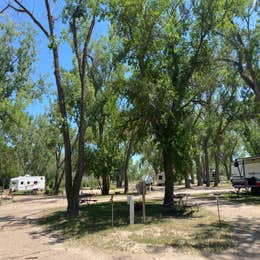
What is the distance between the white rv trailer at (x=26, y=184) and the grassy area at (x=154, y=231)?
3328 cm

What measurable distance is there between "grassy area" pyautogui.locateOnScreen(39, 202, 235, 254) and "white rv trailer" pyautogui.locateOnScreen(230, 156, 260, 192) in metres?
9.86

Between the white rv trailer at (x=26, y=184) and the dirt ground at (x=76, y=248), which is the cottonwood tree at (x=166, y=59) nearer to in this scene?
the dirt ground at (x=76, y=248)

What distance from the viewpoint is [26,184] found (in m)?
44.1

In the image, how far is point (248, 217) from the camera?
11.6 meters

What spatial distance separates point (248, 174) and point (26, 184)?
104 ft

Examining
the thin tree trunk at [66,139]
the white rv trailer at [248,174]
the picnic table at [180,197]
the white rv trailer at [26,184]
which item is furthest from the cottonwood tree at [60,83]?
the white rv trailer at [26,184]

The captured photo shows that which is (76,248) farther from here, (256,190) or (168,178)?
(256,190)

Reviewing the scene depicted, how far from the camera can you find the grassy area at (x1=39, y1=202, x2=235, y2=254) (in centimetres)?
782

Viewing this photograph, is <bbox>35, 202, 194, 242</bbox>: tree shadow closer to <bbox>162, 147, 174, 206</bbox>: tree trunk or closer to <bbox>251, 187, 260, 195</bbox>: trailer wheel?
<bbox>162, 147, 174, 206</bbox>: tree trunk

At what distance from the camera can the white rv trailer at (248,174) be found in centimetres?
2138

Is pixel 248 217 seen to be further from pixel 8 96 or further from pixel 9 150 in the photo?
pixel 9 150

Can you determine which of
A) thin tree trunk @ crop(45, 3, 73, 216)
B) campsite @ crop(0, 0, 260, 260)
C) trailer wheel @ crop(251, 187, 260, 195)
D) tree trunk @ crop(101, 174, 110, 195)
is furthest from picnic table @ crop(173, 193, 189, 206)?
tree trunk @ crop(101, 174, 110, 195)

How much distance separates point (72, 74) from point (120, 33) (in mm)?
13233

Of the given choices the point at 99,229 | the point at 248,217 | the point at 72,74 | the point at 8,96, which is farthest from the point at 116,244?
the point at 72,74
